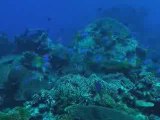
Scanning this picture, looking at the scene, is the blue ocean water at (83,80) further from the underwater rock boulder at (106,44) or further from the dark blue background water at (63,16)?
the dark blue background water at (63,16)

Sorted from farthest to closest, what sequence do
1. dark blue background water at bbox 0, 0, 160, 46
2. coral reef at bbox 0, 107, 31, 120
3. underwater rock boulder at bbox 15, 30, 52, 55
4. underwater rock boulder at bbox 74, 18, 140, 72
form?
1. dark blue background water at bbox 0, 0, 160, 46
2. underwater rock boulder at bbox 15, 30, 52, 55
3. underwater rock boulder at bbox 74, 18, 140, 72
4. coral reef at bbox 0, 107, 31, 120

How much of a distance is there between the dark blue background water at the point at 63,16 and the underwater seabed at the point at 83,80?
6025mm

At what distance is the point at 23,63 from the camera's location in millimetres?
11375

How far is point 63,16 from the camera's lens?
65.6 m

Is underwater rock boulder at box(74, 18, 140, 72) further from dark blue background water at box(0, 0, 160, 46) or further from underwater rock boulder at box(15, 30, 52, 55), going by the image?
dark blue background water at box(0, 0, 160, 46)

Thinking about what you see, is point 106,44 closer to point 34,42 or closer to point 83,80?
point 34,42

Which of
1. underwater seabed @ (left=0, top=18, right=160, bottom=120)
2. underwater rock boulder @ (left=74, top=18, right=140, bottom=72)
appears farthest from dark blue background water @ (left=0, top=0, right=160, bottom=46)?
underwater seabed @ (left=0, top=18, right=160, bottom=120)

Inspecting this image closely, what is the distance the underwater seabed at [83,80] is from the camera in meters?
7.18

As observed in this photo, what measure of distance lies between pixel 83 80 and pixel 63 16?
5810 centimetres

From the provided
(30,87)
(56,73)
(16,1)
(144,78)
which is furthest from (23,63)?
(16,1)

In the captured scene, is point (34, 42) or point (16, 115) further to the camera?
point (34, 42)

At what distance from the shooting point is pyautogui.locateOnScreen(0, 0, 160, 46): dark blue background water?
3553cm

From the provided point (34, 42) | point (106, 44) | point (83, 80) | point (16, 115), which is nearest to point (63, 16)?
point (34, 42)

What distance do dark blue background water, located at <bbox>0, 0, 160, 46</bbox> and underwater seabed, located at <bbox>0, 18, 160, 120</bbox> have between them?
6.02 meters
